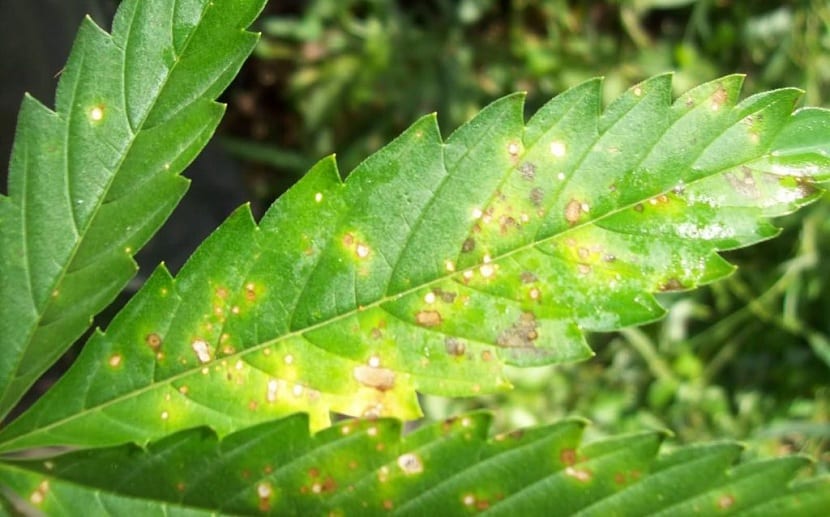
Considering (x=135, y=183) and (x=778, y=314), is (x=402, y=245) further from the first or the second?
(x=778, y=314)

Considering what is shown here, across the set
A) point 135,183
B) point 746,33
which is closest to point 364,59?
point 746,33

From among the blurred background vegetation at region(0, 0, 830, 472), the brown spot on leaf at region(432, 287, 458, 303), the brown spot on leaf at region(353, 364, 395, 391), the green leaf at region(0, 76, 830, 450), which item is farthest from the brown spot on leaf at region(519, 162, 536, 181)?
the blurred background vegetation at region(0, 0, 830, 472)

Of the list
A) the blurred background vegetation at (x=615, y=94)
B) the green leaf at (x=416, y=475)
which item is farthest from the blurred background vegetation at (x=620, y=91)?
the green leaf at (x=416, y=475)

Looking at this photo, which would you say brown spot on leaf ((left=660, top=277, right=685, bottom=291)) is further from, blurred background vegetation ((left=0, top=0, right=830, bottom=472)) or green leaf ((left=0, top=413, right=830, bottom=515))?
blurred background vegetation ((left=0, top=0, right=830, bottom=472))

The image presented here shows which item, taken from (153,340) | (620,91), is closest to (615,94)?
(620,91)

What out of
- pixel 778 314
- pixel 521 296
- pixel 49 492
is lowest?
pixel 49 492

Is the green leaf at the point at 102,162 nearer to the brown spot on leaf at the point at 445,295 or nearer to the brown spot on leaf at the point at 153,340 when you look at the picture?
the brown spot on leaf at the point at 153,340
